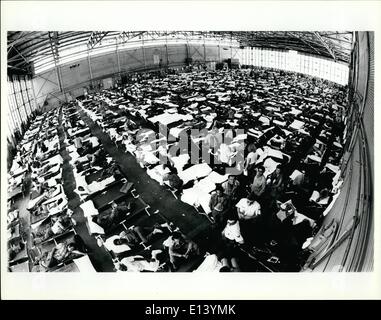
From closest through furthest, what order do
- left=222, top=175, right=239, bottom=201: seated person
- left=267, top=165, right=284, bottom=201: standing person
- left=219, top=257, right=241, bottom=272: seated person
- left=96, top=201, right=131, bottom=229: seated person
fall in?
left=219, top=257, right=241, bottom=272: seated person → left=96, top=201, right=131, bottom=229: seated person → left=267, top=165, right=284, bottom=201: standing person → left=222, top=175, right=239, bottom=201: seated person

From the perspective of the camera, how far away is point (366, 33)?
348 centimetres

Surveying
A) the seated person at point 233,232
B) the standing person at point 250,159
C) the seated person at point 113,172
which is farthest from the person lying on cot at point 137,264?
the standing person at point 250,159

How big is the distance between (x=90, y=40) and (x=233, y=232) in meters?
4.21

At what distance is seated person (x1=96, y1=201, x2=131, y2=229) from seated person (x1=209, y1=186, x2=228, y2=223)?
1.48 m

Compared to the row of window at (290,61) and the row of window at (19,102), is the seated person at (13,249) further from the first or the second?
the row of window at (290,61)

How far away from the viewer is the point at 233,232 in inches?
147

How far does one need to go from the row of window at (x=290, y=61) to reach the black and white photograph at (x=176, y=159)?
0.06m

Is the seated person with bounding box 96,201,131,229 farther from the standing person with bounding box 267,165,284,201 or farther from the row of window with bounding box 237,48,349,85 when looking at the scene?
the row of window with bounding box 237,48,349,85

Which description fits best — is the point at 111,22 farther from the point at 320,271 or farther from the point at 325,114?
the point at 325,114

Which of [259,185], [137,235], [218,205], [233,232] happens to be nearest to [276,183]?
[259,185]

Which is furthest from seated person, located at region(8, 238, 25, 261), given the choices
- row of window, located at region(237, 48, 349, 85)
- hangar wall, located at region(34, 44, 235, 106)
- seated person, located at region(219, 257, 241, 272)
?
row of window, located at region(237, 48, 349, 85)

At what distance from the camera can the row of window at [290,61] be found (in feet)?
20.1

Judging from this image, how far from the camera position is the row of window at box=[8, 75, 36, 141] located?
12.0 ft

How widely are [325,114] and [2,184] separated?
6.93m
